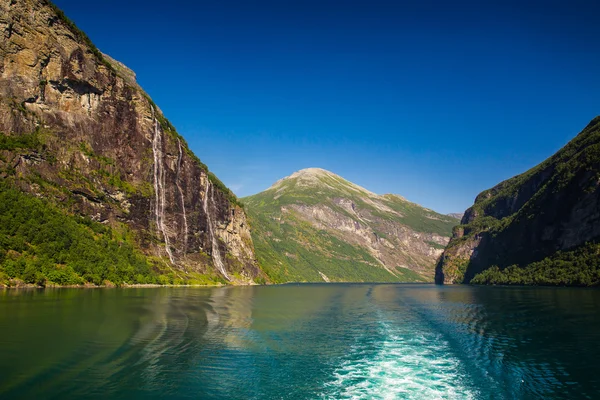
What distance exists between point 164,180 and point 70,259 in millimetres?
57058

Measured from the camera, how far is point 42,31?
10844 cm

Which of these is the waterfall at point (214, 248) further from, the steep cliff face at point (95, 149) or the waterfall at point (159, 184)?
the waterfall at point (159, 184)

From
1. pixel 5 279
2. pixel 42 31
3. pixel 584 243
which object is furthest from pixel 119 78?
pixel 584 243

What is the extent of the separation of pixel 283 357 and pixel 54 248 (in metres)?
70.6

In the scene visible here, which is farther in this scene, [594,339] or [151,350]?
[594,339]

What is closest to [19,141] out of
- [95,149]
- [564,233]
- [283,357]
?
[95,149]

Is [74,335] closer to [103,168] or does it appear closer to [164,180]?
[103,168]

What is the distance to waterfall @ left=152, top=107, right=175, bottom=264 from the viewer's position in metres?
128

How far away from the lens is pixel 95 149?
118 meters

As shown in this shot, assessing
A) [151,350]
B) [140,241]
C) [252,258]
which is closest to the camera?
[151,350]

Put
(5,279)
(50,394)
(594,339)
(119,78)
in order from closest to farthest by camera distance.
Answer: (50,394)
(594,339)
(5,279)
(119,78)

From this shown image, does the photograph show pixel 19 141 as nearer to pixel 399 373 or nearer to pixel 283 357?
pixel 283 357

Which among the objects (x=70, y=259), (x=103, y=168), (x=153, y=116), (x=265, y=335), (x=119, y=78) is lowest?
(x=265, y=335)

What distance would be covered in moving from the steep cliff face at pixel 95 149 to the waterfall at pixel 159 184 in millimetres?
425
